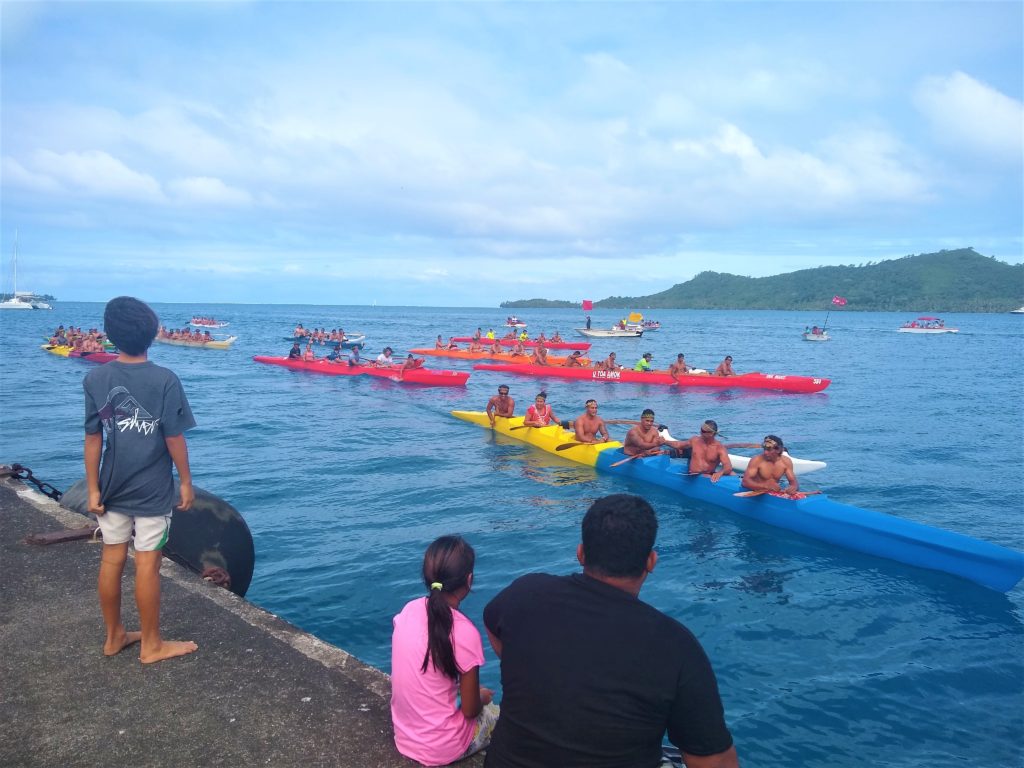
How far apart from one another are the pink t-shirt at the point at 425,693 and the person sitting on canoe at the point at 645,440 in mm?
9299

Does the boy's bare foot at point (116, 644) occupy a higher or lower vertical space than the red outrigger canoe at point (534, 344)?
lower

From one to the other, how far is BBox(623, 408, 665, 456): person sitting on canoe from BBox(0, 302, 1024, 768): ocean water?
711 mm

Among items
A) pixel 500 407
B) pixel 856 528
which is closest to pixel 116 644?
pixel 856 528

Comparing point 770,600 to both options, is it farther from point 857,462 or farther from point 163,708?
point 857,462

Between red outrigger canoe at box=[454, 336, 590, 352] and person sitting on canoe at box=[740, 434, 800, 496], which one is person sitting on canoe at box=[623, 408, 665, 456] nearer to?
person sitting on canoe at box=[740, 434, 800, 496]

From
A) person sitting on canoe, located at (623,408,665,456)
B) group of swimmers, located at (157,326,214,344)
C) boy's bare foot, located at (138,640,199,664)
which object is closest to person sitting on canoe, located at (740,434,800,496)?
person sitting on canoe, located at (623,408,665,456)

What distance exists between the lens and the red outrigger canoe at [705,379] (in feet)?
76.7

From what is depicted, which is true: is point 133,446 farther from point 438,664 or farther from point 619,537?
point 619,537

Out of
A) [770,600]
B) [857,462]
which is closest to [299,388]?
[857,462]

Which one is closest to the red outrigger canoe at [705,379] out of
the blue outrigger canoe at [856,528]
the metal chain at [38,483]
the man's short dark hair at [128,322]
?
the blue outrigger canoe at [856,528]

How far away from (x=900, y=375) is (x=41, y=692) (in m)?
35.9

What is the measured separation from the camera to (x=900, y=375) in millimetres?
32656

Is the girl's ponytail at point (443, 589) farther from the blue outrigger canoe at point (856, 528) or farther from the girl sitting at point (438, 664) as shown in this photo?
the blue outrigger canoe at point (856, 528)

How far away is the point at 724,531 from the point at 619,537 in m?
8.14
